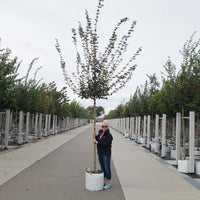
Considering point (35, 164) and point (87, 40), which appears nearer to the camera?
point (87, 40)

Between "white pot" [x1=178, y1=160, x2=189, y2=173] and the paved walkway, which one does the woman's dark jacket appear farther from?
"white pot" [x1=178, y1=160, x2=189, y2=173]

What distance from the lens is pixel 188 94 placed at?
10.5 m

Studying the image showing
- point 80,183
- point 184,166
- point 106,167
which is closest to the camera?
point 106,167

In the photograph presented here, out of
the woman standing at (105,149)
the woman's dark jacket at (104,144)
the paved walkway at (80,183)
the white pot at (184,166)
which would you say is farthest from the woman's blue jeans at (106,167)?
the white pot at (184,166)

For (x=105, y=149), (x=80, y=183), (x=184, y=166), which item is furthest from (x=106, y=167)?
(x=184, y=166)

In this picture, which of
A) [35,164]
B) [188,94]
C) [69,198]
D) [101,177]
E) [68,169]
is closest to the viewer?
[69,198]

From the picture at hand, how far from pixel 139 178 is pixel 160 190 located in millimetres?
1383

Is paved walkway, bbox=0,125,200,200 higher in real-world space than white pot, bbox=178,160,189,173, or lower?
lower

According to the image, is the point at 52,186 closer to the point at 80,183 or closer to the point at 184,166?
the point at 80,183

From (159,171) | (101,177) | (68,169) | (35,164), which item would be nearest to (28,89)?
(35,164)

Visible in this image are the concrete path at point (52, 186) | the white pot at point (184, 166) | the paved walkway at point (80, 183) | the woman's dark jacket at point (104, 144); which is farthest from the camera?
the white pot at point (184, 166)

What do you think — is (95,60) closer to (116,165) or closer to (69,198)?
(69,198)

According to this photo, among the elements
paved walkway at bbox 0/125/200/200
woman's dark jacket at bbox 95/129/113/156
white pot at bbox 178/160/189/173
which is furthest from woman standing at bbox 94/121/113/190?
white pot at bbox 178/160/189/173

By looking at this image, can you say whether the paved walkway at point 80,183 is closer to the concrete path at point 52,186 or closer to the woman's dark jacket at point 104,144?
the concrete path at point 52,186
